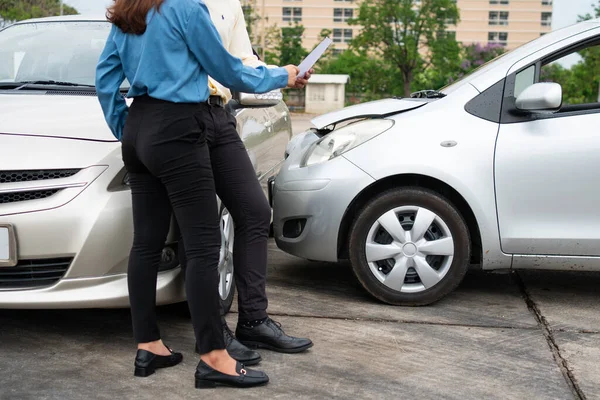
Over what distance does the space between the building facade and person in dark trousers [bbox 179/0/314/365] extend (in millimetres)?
103495

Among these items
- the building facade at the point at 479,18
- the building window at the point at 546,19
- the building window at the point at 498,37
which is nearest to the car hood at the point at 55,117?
the building facade at the point at 479,18

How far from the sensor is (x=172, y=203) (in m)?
3.00

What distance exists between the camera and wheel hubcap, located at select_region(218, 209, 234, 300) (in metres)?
3.78

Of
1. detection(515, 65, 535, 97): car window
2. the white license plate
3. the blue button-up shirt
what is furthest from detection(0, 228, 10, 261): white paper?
detection(515, 65, 535, 97): car window

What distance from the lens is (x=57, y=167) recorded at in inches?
129

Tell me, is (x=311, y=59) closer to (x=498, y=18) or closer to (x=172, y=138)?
(x=172, y=138)

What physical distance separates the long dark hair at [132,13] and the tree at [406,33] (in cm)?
3965

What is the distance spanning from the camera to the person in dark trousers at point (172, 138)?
2865mm

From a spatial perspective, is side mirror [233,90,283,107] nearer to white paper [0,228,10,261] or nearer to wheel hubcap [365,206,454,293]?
wheel hubcap [365,206,454,293]

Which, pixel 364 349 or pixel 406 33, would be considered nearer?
pixel 364 349

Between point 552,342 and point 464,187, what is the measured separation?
0.86 metres

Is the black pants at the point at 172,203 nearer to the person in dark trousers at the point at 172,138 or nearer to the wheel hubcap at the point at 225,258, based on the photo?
the person in dark trousers at the point at 172,138

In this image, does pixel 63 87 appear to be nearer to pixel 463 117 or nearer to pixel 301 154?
pixel 301 154

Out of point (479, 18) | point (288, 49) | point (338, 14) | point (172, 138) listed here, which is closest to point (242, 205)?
point (172, 138)
